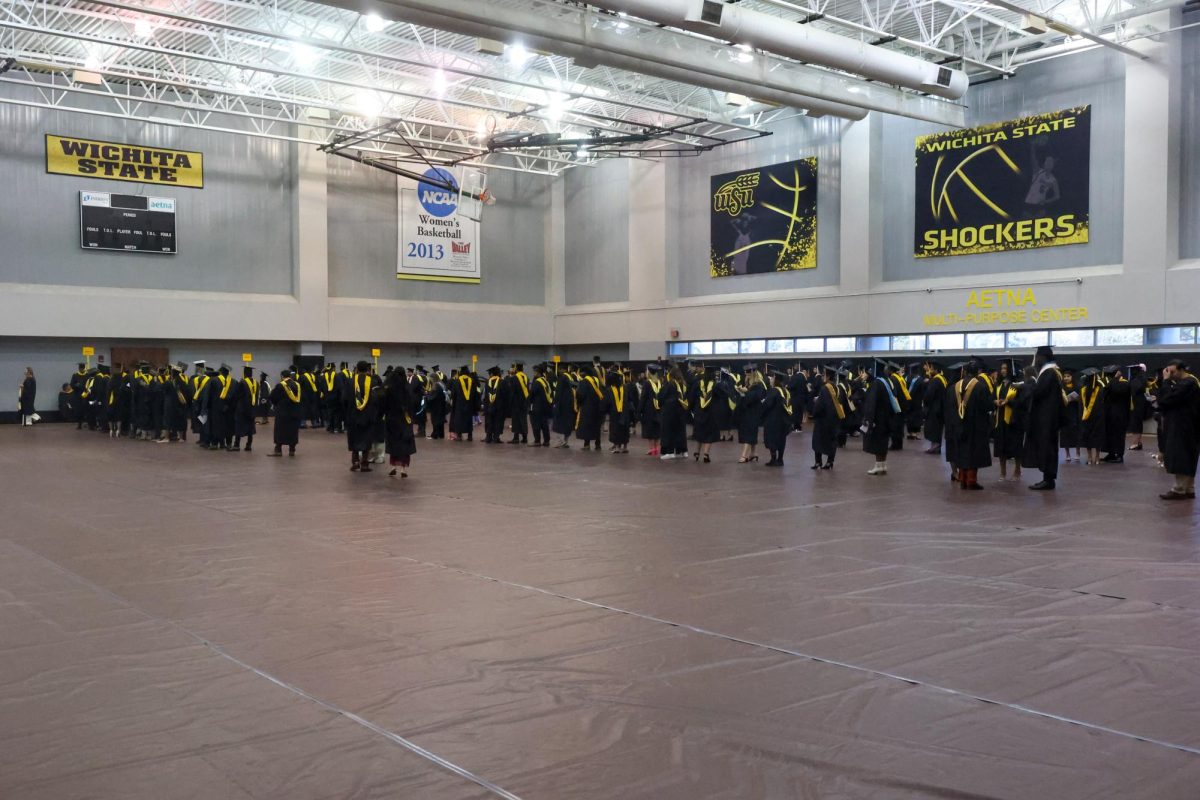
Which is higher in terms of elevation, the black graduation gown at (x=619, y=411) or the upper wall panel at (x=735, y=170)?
the upper wall panel at (x=735, y=170)

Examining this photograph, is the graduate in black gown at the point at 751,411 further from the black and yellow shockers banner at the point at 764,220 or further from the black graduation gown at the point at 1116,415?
the black and yellow shockers banner at the point at 764,220

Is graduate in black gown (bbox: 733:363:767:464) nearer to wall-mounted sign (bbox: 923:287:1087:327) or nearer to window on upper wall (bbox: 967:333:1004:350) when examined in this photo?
wall-mounted sign (bbox: 923:287:1087:327)

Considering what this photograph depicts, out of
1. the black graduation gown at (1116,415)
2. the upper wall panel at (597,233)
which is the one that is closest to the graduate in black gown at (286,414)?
the black graduation gown at (1116,415)

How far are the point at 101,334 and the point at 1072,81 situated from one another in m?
22.8

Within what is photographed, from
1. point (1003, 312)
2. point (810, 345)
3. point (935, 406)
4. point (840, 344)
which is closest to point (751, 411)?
point (935, 406)

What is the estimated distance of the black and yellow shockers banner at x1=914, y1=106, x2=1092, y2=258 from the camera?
20250 mm

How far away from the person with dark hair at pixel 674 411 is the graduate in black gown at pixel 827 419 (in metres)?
2.22

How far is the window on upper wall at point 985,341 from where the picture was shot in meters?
21.5

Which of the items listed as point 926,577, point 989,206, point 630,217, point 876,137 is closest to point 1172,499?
point 926,577

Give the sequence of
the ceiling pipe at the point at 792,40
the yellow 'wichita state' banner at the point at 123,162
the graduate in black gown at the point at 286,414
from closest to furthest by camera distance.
→ the ceiling pipe at the point at 792,40, the graduate in black gown at the point at 286,414, the yellow 'wichita state' banner at the point at 123,162

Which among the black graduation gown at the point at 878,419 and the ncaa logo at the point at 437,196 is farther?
the ncaa logo at the point at 437,196

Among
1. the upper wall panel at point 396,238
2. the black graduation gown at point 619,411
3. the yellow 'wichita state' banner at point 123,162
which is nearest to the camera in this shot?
the black graduation gown at point 619,411

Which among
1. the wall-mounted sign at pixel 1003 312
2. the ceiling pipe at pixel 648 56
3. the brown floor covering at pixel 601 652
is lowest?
the brown floor covering at pixel 601 652

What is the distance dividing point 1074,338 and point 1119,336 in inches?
33.7
